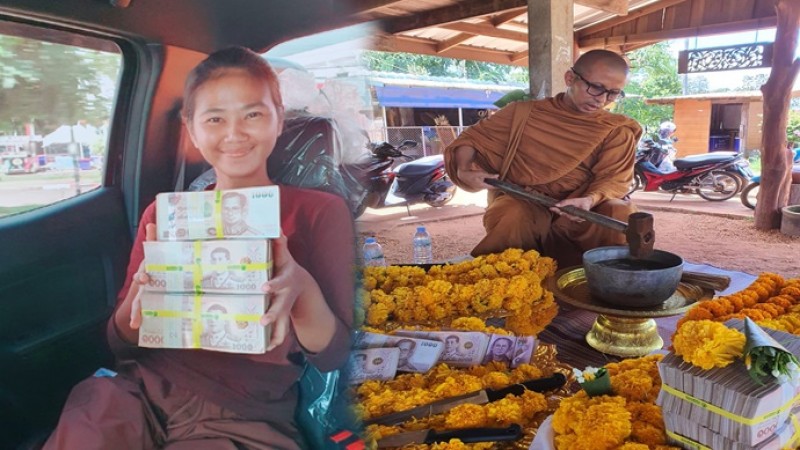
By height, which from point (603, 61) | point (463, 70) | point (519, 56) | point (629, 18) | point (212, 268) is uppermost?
point (463, 70)

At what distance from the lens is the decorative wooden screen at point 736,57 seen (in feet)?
16.2

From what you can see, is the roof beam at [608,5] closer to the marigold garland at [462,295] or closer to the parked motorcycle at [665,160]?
the marigold garland at [462,295]

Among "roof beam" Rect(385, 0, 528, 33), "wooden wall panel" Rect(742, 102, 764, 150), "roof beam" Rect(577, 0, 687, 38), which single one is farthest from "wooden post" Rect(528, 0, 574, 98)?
"wooden wall panel" Rect(742, 102, 764, 150)

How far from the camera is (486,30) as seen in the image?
532 centimetres

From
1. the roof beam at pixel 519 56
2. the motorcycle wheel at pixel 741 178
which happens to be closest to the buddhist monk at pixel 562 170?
the roof beam at pixel 519 56

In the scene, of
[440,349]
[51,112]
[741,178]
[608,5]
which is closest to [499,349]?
[440,349]

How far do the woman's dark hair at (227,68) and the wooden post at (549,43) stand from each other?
3133mm

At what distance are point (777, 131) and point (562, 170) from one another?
370 centimetres

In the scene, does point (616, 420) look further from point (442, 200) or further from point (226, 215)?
point (442, 200)

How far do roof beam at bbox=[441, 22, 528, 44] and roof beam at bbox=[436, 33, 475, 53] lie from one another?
0.43 ft

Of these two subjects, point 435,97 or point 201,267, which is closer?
point 201,267

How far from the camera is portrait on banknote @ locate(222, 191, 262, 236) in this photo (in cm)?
83

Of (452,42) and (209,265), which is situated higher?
(452,42)

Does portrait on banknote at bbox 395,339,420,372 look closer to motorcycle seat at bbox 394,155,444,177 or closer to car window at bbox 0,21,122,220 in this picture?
car window at bbox 0,21,122,220
